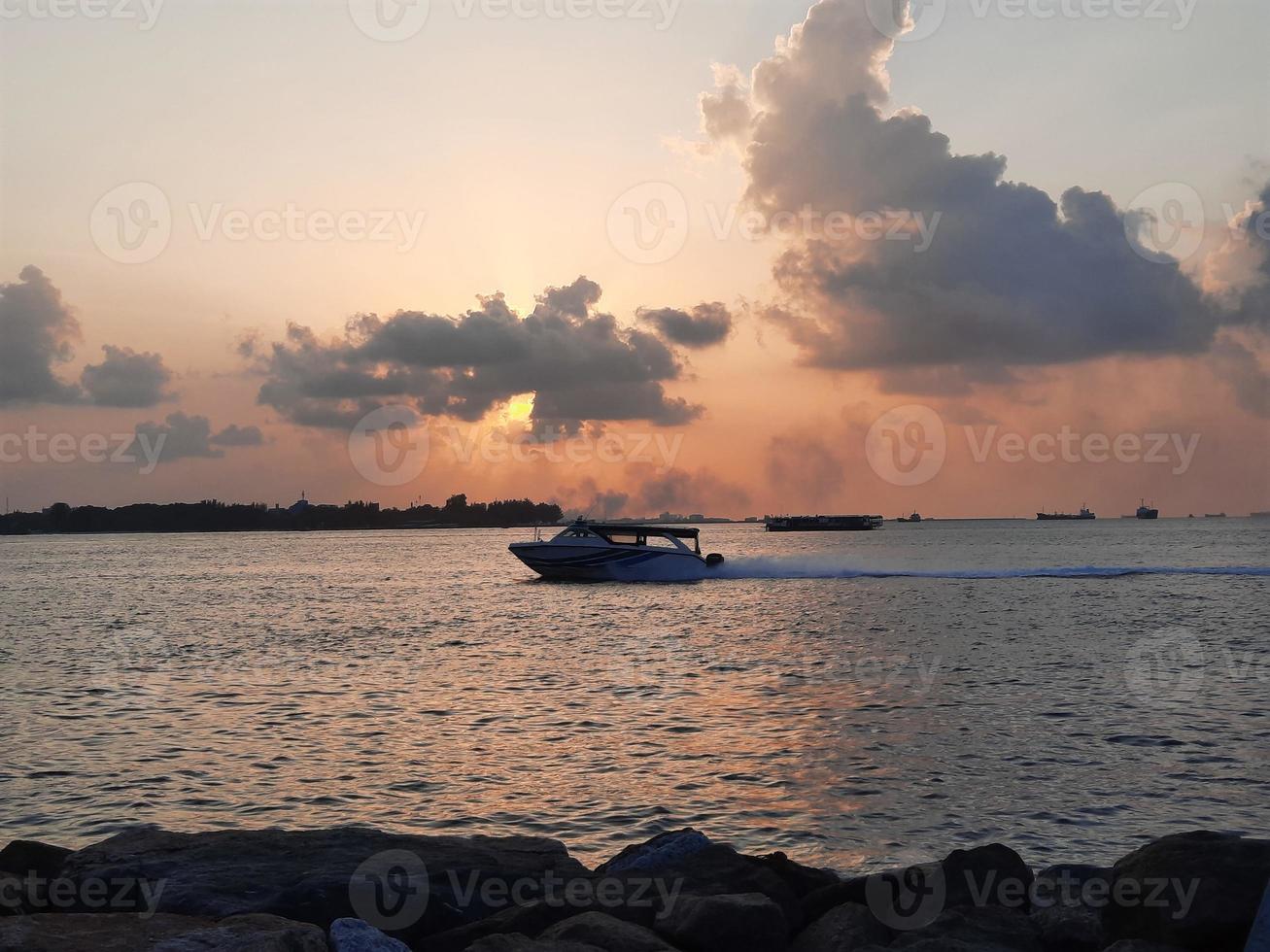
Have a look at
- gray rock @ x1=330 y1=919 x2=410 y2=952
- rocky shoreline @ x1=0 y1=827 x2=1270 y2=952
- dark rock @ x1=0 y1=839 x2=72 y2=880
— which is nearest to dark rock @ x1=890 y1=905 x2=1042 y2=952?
rocky shoreline @ x1=0 y1=827 x2=1270 y2=952

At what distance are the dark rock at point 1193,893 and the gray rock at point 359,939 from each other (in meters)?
6.51

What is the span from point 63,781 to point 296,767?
388 centimetres

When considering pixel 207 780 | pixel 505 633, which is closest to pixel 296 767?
pixel 207 780

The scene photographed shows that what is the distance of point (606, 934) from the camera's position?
8539 mm

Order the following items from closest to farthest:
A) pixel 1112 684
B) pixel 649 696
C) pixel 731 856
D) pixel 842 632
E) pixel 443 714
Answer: pixel 731 856, pixel 443 714, pixel 649 696, pixel 1112 684, pixel 842 632

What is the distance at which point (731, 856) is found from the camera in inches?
417

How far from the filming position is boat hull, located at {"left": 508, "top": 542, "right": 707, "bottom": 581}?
66.8m

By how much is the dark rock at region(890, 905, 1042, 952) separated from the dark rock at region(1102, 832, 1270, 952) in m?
0.89

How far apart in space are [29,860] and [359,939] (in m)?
5.09

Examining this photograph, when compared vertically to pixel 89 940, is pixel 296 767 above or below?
below

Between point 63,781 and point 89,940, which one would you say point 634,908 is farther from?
point 63,781

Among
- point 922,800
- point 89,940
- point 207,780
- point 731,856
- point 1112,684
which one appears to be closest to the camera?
point 89,940

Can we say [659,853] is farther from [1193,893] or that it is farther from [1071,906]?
[1193,893]

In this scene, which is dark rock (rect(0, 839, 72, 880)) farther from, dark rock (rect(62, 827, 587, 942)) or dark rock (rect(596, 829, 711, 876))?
dark rock (rect(596, 829, 711, 876))
